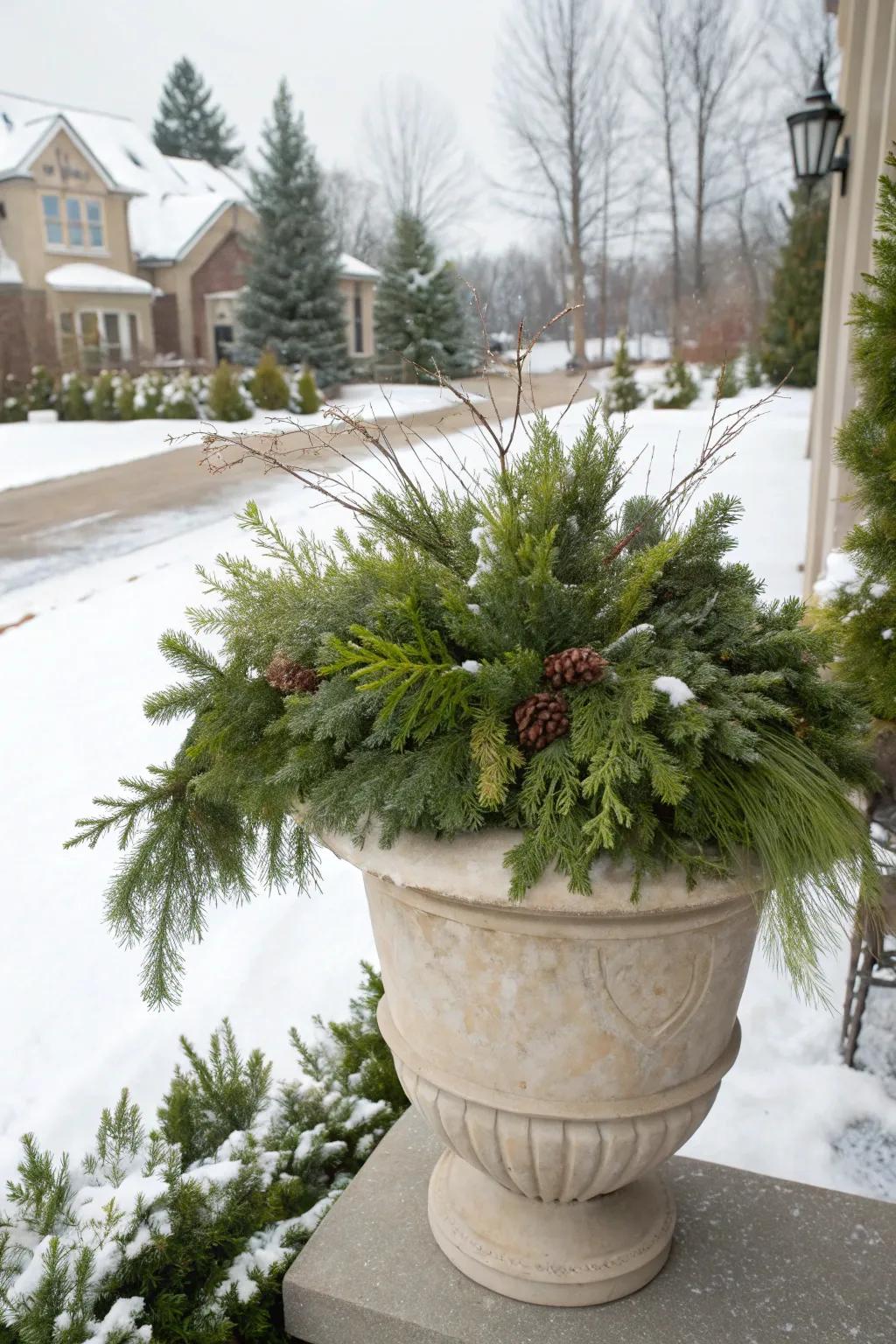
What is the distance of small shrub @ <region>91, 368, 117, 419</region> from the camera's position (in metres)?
17.6

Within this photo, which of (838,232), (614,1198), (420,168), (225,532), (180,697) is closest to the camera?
(180,697)

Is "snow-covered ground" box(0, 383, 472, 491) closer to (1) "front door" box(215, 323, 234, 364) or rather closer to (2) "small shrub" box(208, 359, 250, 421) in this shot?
(2) "small shrub" box(208, 359, 250, 421)

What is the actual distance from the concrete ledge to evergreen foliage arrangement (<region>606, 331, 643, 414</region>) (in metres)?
12.8

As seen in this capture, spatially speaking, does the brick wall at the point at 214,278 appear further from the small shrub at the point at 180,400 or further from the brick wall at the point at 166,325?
the small shrub at the point at 180,400

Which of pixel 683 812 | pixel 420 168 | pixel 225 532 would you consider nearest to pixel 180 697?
pixel 683 812

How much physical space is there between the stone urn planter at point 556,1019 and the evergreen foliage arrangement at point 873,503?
0.95m

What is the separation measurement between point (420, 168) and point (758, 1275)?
36034 millimetres

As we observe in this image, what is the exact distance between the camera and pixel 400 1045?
163cm

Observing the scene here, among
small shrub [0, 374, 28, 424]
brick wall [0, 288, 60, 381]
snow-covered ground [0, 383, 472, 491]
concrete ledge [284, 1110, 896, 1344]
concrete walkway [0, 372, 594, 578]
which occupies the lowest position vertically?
concrete ledge [284, 1110, 896, 1344]

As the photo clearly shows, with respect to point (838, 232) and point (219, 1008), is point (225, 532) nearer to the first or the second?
point (838, 232)

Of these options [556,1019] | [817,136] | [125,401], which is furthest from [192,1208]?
[125,401]

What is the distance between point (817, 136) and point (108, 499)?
8138 mm

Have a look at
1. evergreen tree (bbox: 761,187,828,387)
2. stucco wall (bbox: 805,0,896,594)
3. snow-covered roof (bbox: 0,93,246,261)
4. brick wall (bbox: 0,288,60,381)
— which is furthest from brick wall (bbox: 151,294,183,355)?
stucco wall (bbox: 805,0,896,594)

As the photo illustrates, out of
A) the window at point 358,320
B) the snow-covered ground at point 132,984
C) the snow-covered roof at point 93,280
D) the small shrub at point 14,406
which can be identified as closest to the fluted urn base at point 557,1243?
the snow-covered ground at point 132,984
